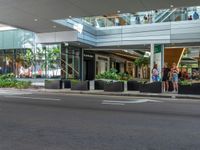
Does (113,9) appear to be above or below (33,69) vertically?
above

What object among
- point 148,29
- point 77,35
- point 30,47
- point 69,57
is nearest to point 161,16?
point 148,29

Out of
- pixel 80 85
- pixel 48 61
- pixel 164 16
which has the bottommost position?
pixel 80 85

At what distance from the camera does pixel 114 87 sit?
70.4 ft

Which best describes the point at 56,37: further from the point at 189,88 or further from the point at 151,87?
the point at 189,88

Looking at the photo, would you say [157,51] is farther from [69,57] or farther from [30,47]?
[30,47]

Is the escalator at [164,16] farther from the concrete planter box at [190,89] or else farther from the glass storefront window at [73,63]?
the concrete planter box at [190,89]

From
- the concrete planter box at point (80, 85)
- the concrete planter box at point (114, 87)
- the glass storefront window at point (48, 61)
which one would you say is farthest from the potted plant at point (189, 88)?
the glass storefront window at point (48, 61)

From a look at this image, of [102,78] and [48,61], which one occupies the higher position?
[48,61]

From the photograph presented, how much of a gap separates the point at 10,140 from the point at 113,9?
14204mm

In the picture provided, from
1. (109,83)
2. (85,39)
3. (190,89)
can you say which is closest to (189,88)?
(190,89)

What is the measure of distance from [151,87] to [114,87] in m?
2.56

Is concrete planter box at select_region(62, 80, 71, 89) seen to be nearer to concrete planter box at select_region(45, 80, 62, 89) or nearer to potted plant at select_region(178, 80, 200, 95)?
concrete planter box at select_region(45, 80, 62, 89)

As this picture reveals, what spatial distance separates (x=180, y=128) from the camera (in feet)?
26.6

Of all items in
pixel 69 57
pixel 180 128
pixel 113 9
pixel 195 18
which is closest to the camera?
pixel 180 128
